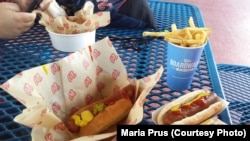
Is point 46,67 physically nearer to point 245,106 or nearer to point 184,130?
point 184,130

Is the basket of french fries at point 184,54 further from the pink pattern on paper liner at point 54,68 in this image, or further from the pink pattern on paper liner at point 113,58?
the pink pattern on paper liner at point 54,68

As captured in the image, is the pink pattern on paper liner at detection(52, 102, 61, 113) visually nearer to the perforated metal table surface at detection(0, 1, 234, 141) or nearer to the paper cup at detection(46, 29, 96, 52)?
the perforated metal table surface at detection(0, 1, 234, 141)

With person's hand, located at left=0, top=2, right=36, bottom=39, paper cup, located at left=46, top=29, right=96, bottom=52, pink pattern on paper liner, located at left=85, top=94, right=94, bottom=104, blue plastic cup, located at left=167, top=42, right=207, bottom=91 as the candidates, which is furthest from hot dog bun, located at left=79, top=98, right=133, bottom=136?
person's hand, located at left=0, top=2, right=36, bottom=39

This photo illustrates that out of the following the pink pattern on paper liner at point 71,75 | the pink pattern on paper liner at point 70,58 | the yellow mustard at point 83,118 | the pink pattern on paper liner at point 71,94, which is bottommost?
the yellow mustard at point 83,118

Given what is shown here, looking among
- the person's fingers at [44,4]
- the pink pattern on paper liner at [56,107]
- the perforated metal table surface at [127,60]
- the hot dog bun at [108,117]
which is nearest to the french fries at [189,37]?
the perforated metal table surface at [127,60]

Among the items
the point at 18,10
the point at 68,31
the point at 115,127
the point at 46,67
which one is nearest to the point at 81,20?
the point at 68,31

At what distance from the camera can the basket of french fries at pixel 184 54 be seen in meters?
0.83

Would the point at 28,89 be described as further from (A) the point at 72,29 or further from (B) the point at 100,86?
(A) the point at 72,29

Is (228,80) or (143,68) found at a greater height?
(143,68)

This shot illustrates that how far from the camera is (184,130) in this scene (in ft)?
2.09

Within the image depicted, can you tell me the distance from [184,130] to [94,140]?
187 mm

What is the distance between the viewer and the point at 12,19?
1.05 m

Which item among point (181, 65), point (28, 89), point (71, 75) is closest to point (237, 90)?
point (181, 65)

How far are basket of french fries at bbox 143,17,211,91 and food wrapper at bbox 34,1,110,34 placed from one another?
0.97ft
